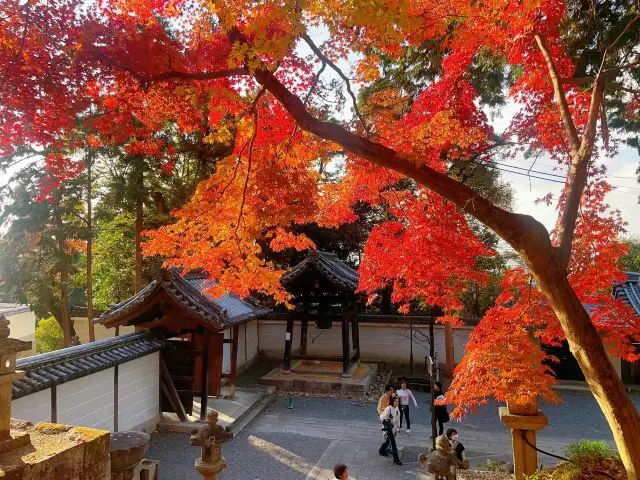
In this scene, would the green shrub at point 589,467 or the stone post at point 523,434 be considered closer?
the green shrub at point 589,467

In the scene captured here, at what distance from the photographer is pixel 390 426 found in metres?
8.72

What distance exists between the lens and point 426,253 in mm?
7203

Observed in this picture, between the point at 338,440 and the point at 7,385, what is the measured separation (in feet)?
26.5

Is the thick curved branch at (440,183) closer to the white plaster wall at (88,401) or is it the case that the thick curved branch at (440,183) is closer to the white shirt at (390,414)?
the white shirt at (390,414)

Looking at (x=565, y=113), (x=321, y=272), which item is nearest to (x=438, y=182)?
(x=565, y=113)

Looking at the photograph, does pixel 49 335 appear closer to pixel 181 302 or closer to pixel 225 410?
pixel 225 410

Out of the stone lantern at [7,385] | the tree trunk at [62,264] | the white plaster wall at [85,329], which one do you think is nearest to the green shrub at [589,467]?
the stone lantern at [7,385]

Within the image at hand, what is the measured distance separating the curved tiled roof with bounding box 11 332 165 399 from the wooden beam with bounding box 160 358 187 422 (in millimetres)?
754

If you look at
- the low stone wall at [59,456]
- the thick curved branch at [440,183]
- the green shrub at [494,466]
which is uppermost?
the thick curved branch at [440,183]

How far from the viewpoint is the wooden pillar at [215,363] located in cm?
1079

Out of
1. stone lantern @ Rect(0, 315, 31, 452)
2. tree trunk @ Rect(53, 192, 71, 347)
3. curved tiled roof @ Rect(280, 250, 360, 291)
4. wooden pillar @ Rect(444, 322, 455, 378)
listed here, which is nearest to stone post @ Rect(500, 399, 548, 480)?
stone lantern @ Rect(0, 315, 31, 452)

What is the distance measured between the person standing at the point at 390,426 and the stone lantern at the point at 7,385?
6915 millimetres

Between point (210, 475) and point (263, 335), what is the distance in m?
14.3

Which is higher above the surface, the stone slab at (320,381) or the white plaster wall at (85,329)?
the white plaster wall at (85,329)
